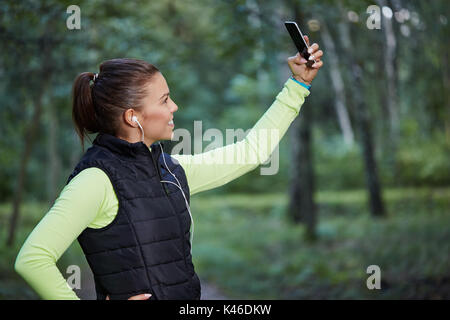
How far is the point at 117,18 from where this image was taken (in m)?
8.99

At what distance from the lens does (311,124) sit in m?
10.5

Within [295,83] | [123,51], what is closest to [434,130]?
[123,51]

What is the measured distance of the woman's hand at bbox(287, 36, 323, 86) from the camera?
1969mm

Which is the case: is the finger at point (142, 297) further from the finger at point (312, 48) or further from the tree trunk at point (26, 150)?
the tree trunk at point (26, 150)

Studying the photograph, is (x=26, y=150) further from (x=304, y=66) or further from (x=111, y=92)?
(x=304, y=66)

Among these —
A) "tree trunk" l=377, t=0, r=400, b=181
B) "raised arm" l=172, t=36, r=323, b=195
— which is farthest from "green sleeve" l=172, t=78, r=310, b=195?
"tree trunk" l=377, t=0, r=400, b=181

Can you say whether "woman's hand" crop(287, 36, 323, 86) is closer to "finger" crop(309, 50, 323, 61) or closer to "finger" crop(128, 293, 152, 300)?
"finger" crop(309, 50, 323, 61)

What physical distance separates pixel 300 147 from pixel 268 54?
6.70 ft

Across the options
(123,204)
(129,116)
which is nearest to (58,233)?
(123,204)

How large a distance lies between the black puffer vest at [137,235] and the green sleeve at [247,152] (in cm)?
28

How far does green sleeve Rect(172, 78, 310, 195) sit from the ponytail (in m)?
0.38

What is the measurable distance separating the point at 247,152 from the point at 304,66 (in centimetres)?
41
